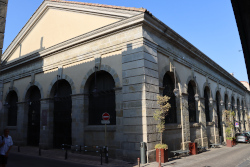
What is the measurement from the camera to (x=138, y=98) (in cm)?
1194

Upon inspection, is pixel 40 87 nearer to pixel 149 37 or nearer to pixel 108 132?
pixel 108 132

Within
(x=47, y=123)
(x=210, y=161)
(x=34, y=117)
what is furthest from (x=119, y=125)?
(x=34, y=117)

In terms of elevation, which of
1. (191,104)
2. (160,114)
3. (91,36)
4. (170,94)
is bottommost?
(160,114)

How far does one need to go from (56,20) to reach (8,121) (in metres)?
12.5

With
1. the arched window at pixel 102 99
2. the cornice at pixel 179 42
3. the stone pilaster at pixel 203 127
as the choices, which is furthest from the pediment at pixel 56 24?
the stone pilaster at pixel 203 127

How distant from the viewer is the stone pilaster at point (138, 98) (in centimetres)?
1160

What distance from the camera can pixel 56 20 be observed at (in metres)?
18.4

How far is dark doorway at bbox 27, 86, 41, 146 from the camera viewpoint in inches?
758

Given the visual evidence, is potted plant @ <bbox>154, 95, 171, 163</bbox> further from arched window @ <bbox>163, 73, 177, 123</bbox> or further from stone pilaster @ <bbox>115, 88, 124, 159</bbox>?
→ arched window @ <bbox>163, 73, 177, 123</bbox>

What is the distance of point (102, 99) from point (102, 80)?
1385 millimetres

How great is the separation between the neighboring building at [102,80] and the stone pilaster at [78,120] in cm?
7

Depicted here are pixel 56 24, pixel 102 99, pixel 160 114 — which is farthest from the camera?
pixel 56 24

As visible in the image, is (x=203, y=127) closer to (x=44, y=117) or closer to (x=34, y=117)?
(x=44, y=117)

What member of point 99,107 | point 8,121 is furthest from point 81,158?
A: point 8,121
